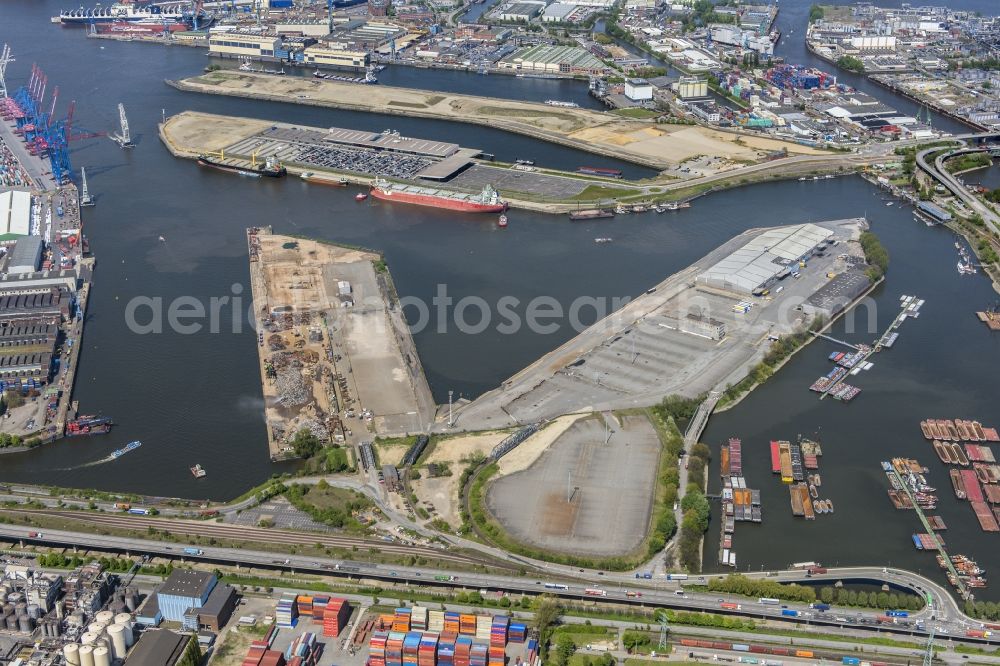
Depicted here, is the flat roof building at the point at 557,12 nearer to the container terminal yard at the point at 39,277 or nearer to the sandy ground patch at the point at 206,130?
the sandy ground patch at the point at 206,130

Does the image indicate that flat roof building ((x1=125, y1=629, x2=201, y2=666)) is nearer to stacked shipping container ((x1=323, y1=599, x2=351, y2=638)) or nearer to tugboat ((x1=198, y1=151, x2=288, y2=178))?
stacked shipping container ((x1=323, y1=599, x2=351, y2=638))

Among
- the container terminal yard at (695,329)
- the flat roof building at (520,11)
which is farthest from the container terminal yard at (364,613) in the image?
the flat roof building at (520,11)

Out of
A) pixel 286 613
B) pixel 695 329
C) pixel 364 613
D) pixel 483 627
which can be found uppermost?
pixel 695 329

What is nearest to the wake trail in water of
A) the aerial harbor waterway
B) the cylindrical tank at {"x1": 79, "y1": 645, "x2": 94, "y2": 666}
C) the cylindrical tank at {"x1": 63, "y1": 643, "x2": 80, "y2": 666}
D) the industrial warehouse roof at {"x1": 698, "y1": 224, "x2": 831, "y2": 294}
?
the aerial harbor waterway

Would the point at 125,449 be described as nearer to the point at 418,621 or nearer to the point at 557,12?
the point at 418,621

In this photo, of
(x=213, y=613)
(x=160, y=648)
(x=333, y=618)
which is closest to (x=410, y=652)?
(x=333, y=618)

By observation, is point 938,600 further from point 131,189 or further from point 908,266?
point 131,189
